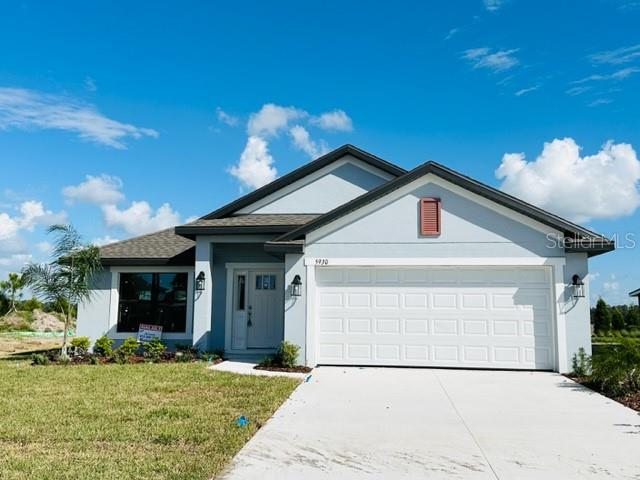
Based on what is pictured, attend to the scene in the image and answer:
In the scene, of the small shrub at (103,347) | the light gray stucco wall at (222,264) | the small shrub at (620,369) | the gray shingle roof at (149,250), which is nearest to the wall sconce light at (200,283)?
the light gray stucco wall at (222,264)

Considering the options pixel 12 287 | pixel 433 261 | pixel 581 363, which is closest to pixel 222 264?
pixel 433 261

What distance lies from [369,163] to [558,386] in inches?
331

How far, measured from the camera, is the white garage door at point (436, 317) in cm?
1106

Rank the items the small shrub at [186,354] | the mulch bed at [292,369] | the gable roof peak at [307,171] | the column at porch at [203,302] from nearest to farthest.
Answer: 1. the mulch bed at [292,369]
2. the small shrub at [186,354]
3. the column at porch at [203,302]
4. the gable roof peak at [307,171]

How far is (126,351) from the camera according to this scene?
510 inches

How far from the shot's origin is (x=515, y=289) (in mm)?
11203

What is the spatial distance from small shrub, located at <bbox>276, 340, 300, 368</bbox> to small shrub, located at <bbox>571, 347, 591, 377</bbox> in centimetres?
620

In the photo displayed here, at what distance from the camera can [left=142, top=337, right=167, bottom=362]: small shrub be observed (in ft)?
41.8

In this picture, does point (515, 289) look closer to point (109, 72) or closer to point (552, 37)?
point (552, 37)

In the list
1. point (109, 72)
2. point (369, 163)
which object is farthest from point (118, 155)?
point (369, 163)

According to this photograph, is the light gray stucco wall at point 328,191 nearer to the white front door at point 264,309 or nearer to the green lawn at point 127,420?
the white front door at point 264,309

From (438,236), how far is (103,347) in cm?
966

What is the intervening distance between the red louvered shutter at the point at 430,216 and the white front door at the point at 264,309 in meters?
4.78

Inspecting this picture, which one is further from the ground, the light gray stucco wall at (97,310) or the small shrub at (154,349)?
the light gray stucco wall at (97,310)
